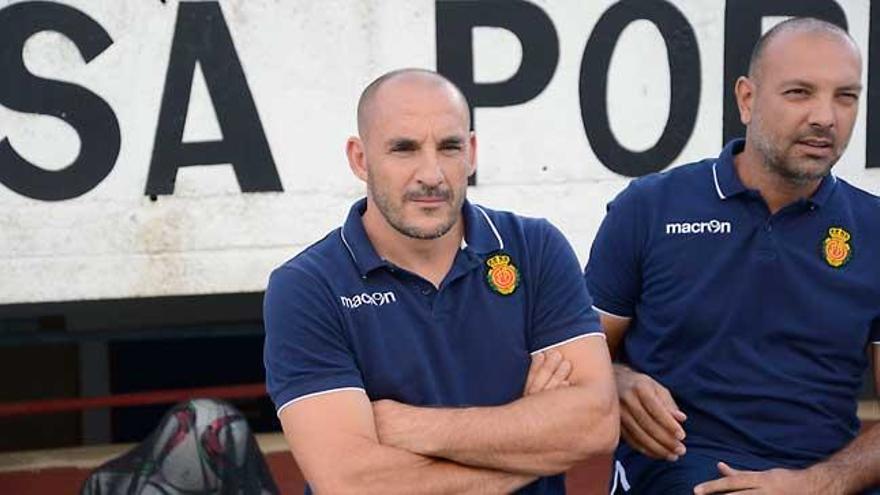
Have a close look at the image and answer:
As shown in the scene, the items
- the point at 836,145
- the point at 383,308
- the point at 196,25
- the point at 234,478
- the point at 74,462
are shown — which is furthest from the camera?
the point at 74,462

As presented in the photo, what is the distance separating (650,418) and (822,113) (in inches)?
27.0

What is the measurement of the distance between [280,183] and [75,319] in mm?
1657

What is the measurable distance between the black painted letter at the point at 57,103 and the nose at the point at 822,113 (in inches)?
77.1

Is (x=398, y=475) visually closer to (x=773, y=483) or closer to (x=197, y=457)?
(x=773, y=483)

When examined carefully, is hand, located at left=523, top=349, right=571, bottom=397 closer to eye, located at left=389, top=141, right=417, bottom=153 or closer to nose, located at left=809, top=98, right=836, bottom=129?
eye, located at left=389, top=141, right=417, bottom=153

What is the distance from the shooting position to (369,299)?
238 cm

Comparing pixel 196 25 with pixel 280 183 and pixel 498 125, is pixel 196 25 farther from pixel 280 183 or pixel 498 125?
pixel 498 125

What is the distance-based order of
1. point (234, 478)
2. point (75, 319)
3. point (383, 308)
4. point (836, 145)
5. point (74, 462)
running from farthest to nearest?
point (75, 319) → point (74, 462) → point (234, 478) → point (836, 145) → point (383, 308)

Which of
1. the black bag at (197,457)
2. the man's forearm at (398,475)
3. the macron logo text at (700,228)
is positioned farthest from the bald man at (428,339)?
the black bag at (197,457)

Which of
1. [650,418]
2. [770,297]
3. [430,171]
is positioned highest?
[430,171]

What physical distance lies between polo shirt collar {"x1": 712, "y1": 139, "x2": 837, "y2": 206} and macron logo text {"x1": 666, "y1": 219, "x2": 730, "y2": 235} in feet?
0.20

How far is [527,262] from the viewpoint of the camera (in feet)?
8.14

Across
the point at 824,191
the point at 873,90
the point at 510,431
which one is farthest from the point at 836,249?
the point at 873,90

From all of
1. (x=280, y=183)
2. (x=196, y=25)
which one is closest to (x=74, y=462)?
(x=280, y=183)
